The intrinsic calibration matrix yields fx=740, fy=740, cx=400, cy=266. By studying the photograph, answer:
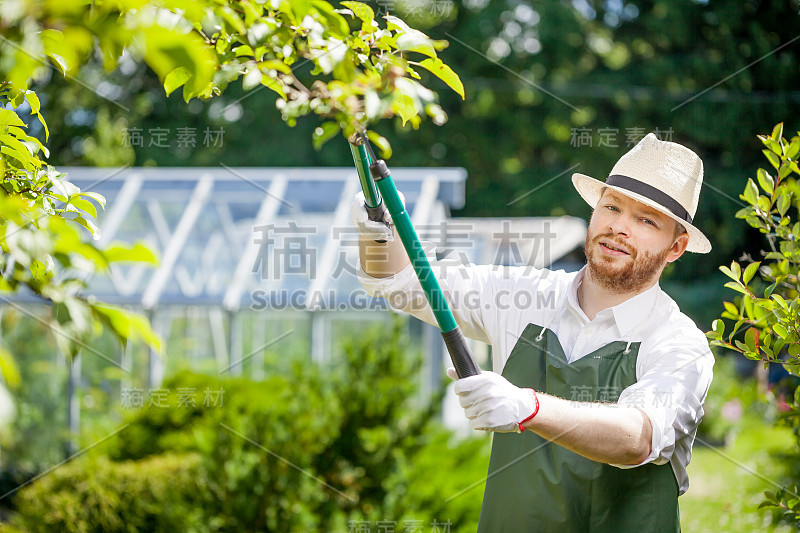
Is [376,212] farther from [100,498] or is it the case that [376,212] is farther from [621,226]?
[100,498]

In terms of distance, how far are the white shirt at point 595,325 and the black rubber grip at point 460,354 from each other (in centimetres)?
34

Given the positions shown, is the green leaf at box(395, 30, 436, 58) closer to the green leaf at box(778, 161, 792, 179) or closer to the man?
the man

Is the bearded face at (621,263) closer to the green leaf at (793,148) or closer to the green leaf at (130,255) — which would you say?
the green leaf at (793,148)

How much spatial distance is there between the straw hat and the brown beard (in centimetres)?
11

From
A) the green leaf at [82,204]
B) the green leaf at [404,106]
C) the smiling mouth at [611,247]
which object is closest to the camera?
the green leaf at [404,106]

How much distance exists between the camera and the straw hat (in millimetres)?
1768

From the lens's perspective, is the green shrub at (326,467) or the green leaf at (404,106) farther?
the green shrub at (326,467)

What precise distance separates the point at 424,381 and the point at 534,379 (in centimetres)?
405

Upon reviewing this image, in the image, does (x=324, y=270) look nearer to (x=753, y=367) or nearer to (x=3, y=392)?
(x=3, y=392)

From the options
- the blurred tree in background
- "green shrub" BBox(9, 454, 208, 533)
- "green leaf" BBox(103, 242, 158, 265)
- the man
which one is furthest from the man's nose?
the blurred tree in background

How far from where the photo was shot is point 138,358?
5.96 metres

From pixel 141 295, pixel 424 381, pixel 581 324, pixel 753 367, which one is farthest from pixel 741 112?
pixel 581 324

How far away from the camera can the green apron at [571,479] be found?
169cm

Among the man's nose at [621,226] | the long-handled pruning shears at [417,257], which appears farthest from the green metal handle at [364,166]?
the man's nose at [621,226]
